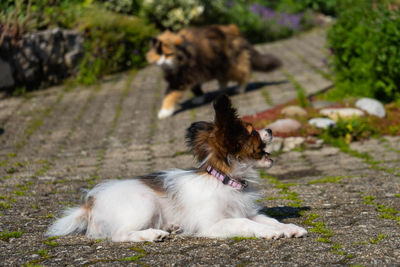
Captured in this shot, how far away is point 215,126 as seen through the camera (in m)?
3.89

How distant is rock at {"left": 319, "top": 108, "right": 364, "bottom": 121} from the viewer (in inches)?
339

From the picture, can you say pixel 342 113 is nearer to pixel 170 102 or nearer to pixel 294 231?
pixel 170 102

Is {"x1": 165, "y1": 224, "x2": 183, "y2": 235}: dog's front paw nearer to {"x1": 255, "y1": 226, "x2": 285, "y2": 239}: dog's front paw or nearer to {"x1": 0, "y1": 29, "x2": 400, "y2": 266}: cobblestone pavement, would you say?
{"x1": 0, "y1": 29, "x2": 400, "y2": 266}: cobblestone pavement

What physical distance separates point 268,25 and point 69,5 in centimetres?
751

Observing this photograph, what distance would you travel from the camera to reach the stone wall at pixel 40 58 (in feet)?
39.0

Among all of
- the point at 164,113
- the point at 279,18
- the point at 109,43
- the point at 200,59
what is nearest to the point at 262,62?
the point at 200,59

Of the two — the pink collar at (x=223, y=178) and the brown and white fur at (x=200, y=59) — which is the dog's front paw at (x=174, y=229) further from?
the brown and white fur at (x=200, y=59)

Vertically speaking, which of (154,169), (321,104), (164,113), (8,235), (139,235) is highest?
(139,235)

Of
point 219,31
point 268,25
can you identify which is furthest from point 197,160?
point 268,25

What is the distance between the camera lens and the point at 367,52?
9.74 metres

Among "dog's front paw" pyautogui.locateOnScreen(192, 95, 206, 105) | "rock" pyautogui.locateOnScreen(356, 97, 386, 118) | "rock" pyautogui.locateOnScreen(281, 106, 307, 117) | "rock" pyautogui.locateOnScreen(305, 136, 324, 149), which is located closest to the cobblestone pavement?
"rock" pyautogui.locateOnScreen(305, 136, 324, 149)

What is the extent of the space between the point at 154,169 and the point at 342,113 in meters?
3.48

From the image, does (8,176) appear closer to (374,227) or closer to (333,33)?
(374,227)

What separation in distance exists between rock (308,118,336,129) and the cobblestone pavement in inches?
25.4
